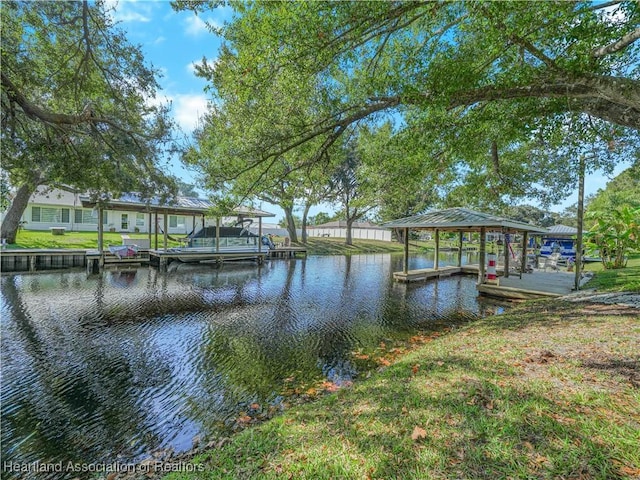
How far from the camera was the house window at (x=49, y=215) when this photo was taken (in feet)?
86.8

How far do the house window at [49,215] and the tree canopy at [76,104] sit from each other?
25651 mm

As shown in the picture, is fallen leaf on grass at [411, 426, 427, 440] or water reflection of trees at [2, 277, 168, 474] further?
water reflection of trees at [2, 277, 168, 474]

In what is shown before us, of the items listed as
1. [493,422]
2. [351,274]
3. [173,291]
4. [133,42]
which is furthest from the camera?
[351,274]

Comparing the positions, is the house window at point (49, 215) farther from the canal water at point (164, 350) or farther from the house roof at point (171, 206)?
the canal water at point (164, 350)

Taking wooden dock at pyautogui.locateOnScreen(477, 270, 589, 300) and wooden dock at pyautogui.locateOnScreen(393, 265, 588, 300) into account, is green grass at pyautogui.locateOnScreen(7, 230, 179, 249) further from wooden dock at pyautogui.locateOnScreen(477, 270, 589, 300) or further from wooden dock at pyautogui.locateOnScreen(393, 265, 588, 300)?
wooden dock at pyautogui.locateOnScreen(477, 270, 589, 300)

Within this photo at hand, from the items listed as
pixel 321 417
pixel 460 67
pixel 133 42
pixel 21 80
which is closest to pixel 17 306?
pixel 21 80

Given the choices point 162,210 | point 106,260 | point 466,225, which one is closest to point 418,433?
point 466,225

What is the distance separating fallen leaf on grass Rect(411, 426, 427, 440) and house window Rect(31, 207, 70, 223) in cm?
3529

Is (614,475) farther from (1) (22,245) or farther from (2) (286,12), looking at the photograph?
(1) (22,245)

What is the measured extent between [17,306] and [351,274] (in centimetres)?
1462

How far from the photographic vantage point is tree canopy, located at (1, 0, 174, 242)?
6.24m

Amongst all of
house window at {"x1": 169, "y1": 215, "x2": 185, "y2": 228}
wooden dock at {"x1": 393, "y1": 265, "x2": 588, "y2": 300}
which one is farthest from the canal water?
house window at {"x1": 169, "y1": 215, "x2": 185, "y2": 228}

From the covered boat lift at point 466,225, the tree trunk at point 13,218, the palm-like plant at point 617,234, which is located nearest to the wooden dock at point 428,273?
the covered boat lift at point 466,225

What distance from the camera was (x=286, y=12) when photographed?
4.54 m
